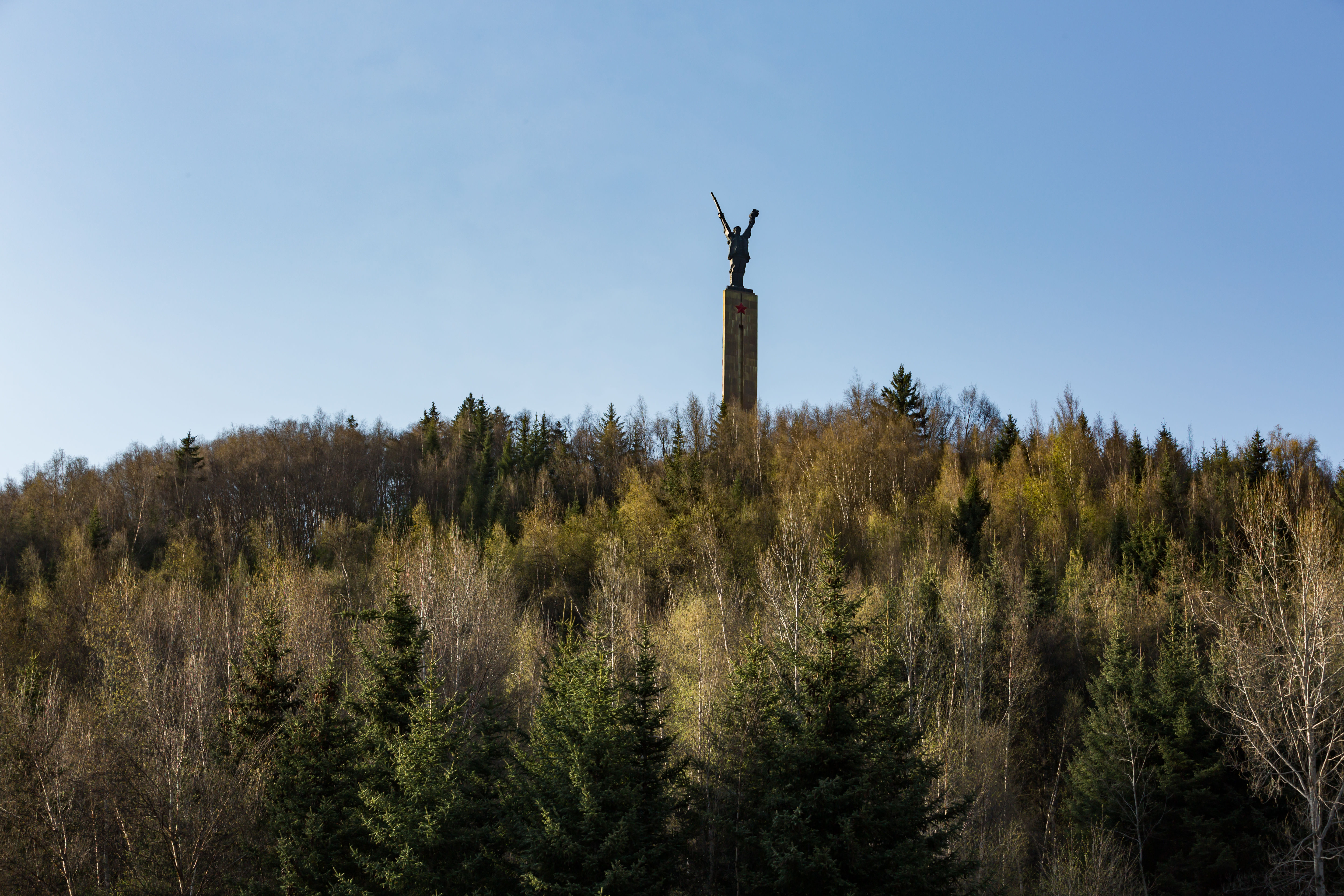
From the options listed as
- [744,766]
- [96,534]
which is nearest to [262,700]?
[744,766]

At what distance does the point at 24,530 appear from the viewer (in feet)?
169

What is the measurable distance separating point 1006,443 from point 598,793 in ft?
137

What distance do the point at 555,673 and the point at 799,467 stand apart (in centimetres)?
2981

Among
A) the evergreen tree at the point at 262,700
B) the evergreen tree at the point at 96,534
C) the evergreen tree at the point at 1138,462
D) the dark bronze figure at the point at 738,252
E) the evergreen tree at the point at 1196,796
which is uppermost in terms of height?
the dark bronze figure at the point at 738,252

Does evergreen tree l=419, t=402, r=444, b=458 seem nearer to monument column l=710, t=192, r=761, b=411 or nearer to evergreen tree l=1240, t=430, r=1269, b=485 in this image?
monument column l=710, t=192, r=761, b=411

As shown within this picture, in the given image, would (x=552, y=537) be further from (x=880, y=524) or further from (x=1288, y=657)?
(x=1288, y=657)

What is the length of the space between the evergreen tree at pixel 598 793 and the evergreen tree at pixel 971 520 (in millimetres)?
26073

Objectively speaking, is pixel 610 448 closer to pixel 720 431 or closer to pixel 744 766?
pixel 720 431

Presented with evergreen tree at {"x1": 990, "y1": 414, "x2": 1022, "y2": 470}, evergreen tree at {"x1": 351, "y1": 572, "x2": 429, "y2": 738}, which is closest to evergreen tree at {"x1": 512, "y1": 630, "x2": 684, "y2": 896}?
evergreen tree at {"x1": 351, "y1": 572, "x2": 429, "y2": 738}

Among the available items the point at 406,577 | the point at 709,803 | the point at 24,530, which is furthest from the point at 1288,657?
the point at 24,530

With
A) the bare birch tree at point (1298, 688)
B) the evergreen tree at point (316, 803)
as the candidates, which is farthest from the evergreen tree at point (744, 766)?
the bare birch tree at point (1298, 688)

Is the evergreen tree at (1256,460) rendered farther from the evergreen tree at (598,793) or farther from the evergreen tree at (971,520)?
the evergreen tree at (598,793)

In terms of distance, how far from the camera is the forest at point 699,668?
1465 cm

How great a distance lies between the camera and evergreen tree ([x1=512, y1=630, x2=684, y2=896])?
1396 centimetres
